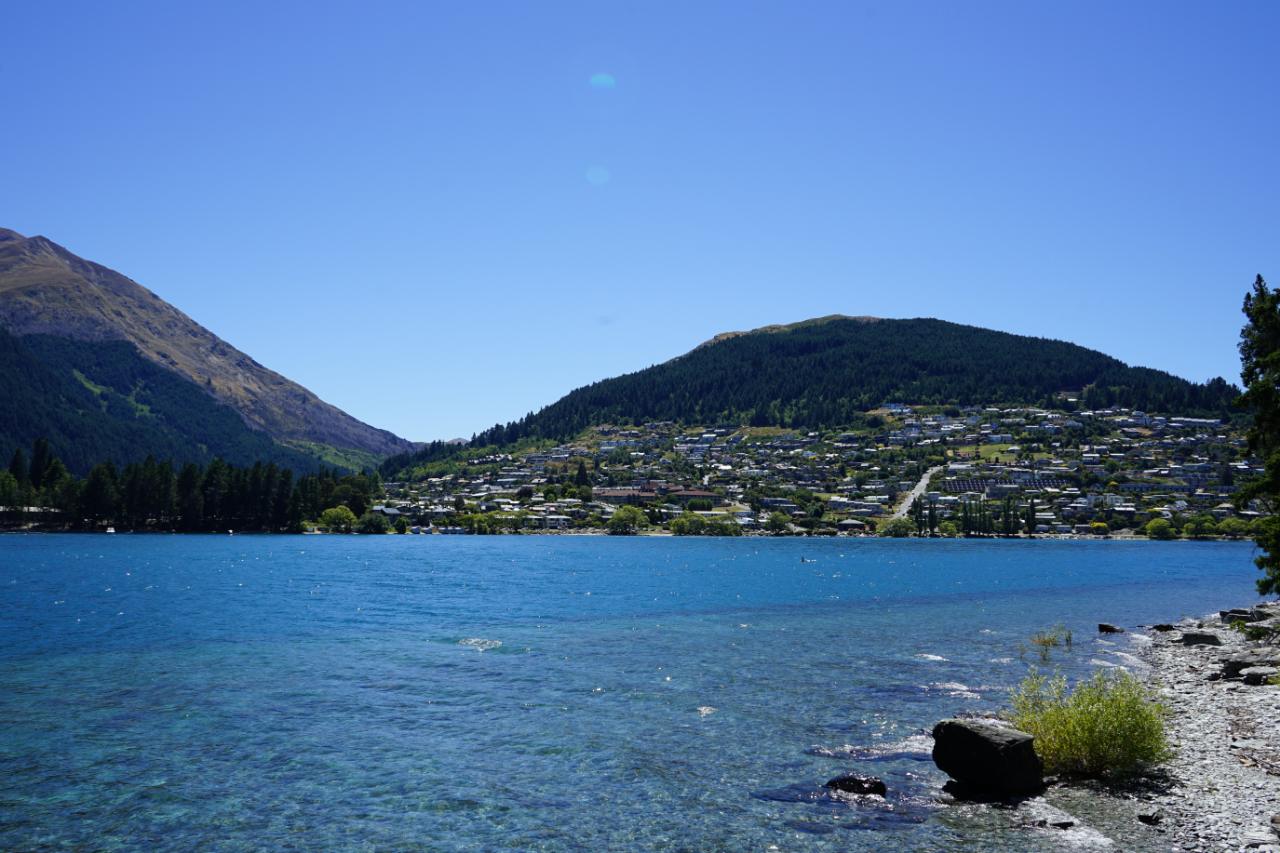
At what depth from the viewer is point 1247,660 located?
1414 inches

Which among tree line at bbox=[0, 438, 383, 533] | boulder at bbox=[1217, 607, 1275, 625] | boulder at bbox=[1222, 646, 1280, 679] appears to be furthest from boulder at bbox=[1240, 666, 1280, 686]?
tree line at bbox=[0, 438, 383, 533]

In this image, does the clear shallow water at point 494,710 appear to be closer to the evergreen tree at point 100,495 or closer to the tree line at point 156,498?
the evergreen tree at point 100,495

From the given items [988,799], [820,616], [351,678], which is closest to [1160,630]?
[820,616]

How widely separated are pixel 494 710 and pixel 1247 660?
32.3 meters

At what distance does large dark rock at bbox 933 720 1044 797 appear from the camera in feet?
66.3

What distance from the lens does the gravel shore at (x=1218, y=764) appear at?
1684 cm

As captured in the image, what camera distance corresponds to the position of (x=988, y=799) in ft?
65.4

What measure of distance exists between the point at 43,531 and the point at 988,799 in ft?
693

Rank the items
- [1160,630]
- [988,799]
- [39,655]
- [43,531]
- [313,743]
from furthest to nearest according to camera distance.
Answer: [43,531] → [1160,630] → [39,655] → [313,743] → [988,799]

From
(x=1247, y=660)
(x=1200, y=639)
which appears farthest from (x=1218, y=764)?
(x=1200, y=639)

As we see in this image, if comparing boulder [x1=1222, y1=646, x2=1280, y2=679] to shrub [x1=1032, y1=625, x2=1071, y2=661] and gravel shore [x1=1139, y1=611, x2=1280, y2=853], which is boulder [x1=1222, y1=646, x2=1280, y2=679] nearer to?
gravel shore [x1=1139, y1=611, x2=1280, y2=853]

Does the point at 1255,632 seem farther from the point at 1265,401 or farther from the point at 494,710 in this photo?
the point at 494,710

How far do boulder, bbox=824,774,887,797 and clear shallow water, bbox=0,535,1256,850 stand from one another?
0.51 metres

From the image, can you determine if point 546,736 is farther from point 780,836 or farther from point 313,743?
point 780,836
